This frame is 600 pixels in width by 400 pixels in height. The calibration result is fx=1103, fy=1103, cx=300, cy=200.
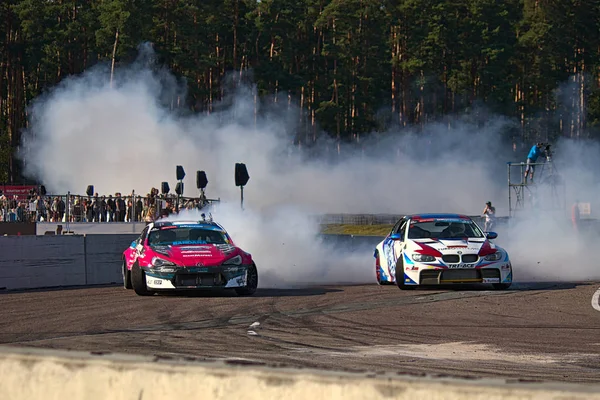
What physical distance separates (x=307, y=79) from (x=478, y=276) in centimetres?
7692

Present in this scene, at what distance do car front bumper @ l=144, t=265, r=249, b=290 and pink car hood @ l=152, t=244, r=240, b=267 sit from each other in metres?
0.10

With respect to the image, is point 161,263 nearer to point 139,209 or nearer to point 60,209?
point 139,209

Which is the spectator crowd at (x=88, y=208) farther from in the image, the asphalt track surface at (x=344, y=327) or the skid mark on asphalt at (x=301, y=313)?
the skid mark on asphalt at (x=301, y=313)

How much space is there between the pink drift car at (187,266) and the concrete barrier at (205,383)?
1219 centimetres

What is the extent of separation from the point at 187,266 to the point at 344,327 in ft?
16.0

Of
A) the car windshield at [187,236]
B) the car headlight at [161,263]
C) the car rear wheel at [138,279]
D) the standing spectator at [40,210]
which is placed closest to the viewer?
the car headlight at [161,263]

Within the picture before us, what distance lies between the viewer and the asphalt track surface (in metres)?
9.58

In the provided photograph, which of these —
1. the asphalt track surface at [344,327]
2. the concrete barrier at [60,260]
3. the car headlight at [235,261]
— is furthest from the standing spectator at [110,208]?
the car headlight at [235,261]

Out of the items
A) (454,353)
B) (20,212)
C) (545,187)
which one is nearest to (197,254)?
(454,353)

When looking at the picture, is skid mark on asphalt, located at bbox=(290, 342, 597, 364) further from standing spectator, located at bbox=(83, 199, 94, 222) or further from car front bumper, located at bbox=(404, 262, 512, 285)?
standing spectator, located at bbox=(83, 199, 94, 222)

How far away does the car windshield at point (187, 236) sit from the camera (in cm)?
1820

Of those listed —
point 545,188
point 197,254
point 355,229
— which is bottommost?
point 355,229

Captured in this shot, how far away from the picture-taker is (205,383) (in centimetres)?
421

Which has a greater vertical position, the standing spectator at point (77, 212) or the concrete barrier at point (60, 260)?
the standing spectator at point (77, 212)
